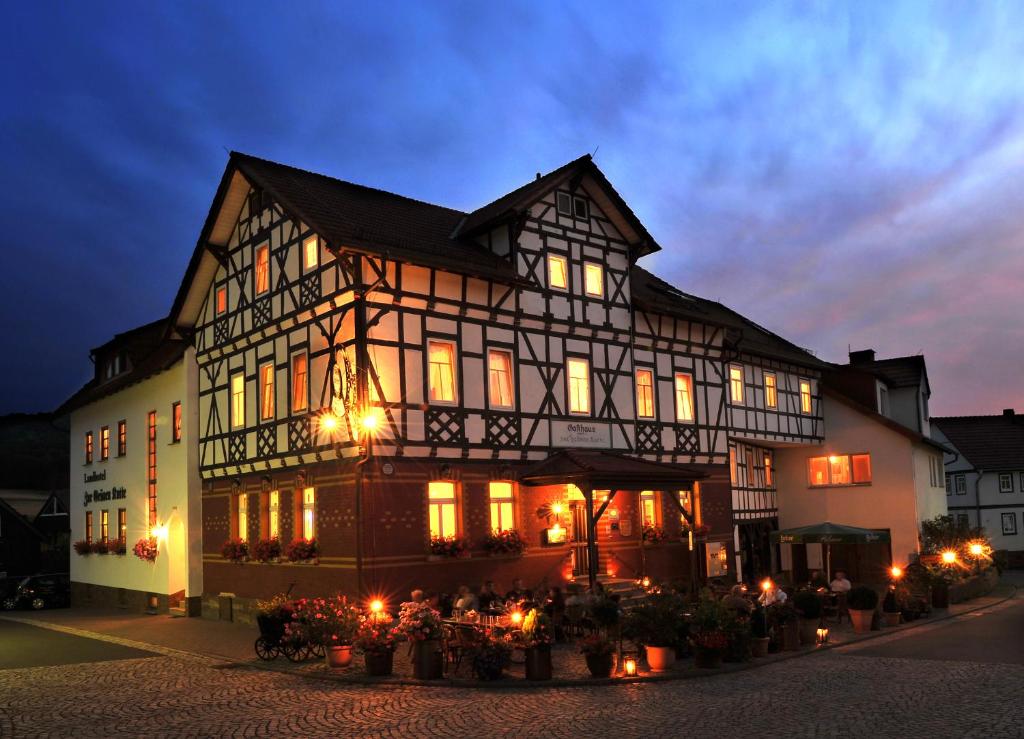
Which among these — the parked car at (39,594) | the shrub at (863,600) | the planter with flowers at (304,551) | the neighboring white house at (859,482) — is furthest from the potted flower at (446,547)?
the parked car at (39,594)

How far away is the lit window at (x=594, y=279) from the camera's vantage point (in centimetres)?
2778

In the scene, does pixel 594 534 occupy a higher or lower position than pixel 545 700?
higher

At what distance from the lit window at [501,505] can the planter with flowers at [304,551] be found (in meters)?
4.27

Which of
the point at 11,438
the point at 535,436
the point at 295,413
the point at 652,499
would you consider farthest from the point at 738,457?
the point at 11,438

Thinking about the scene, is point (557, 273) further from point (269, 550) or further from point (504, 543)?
point (269, 550)

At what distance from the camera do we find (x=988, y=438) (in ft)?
195

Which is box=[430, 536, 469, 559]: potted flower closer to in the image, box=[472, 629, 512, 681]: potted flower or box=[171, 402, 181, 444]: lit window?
box=[472, 629, 512, 681]: potted flower

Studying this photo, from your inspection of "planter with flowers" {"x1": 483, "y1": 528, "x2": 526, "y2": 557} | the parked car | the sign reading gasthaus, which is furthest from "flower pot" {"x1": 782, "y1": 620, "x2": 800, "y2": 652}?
the parked car

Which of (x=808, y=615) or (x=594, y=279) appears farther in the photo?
(x=594, y=279)

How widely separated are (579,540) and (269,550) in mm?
8062

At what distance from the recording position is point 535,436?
2541cm

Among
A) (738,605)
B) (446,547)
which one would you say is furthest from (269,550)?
(738,605)

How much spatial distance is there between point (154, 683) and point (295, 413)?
8.74 m

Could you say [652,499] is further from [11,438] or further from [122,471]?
[11,438]
